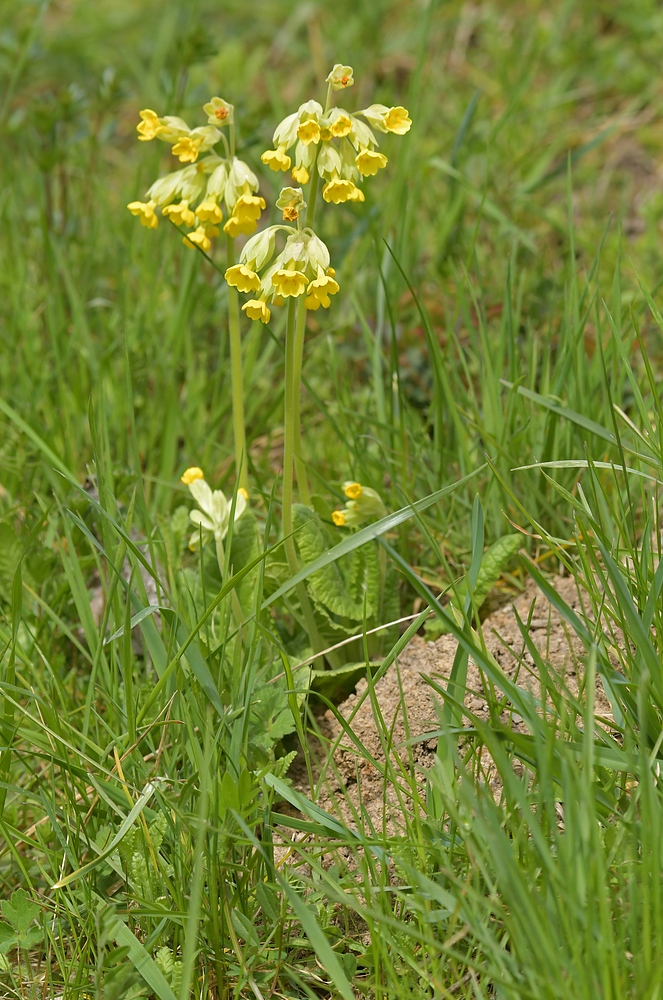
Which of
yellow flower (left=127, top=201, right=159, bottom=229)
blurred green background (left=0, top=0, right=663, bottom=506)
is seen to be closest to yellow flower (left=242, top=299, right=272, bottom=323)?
yellow flower (left=127, top=201, right=159, bottom=229)

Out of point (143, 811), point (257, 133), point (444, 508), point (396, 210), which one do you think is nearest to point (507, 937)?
point (143, 811)

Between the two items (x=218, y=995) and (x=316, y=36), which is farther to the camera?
(x=316, y=36)

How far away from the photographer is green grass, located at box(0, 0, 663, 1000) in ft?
4.35

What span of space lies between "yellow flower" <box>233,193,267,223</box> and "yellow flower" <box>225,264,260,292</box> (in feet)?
0.43

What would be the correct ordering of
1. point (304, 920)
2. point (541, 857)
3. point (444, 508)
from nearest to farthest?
point (541, 857), point (304, 920), point (444, 508)

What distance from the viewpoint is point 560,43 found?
4219 millimetres

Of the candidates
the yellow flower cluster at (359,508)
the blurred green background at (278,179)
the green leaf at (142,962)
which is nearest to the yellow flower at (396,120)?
the blurred green background at (278,179)

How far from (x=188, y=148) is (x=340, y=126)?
0.34 m

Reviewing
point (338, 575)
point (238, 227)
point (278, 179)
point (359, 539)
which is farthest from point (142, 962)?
point (278, 179)

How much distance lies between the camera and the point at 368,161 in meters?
1.68

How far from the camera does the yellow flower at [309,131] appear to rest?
62.1 inches

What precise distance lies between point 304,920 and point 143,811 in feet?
1.30

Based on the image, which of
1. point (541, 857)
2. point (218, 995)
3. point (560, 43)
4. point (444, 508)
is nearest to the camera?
point (541, 857)

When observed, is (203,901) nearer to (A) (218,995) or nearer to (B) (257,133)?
(A) (218,995)
